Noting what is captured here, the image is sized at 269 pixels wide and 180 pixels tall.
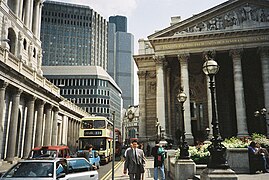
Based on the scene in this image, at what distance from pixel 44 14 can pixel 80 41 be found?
20801 mm

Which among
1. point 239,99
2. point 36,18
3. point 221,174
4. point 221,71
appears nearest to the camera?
point 221,174

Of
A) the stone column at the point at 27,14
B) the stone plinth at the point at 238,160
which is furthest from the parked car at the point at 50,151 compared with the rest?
the stone column at the point at 27,14

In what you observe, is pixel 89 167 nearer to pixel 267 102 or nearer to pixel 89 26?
pixel 267 102

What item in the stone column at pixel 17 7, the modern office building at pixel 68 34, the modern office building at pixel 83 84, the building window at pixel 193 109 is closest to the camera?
the stone column at pixel 17 7

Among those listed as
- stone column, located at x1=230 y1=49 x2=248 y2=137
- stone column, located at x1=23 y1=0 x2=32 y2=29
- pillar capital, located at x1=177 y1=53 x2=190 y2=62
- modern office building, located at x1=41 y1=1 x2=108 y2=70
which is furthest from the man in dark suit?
modern office building, located at x1=41 y1=1 x2=108 y2=70

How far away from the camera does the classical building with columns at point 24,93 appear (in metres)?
24.9

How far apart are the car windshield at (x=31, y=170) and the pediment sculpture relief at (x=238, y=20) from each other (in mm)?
31524

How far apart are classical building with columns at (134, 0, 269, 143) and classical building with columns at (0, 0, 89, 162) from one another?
14729 millimetres

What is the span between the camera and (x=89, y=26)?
5226 inches

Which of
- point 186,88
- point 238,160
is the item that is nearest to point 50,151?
point 238,160

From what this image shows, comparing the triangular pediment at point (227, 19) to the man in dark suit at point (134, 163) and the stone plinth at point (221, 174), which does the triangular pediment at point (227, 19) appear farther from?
the stone plinth at point (221, 174)

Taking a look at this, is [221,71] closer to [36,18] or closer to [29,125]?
[29,125]

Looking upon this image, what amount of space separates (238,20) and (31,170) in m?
34.3

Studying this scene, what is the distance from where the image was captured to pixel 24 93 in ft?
→ 91.4
